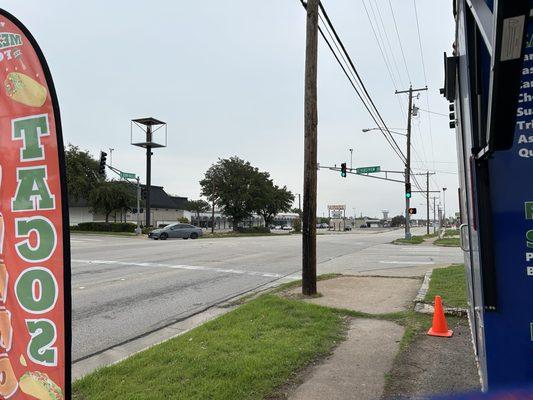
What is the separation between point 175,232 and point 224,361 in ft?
121

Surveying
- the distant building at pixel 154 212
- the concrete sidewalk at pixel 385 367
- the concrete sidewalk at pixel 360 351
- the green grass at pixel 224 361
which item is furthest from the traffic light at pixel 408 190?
the distant building at pixel 154 212

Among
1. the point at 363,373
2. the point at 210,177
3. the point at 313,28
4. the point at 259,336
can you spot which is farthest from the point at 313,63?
the point at 210,177

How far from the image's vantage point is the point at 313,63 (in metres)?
9.37

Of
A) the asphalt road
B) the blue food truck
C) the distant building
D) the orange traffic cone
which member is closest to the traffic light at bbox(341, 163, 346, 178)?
the asphalt road

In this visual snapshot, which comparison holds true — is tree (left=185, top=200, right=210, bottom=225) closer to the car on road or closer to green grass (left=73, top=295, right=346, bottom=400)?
the car on road

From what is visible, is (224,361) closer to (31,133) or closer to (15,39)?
(31,133)

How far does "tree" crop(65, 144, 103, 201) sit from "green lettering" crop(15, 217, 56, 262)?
55.3 meters

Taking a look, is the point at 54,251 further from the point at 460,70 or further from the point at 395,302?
the point at 395,302

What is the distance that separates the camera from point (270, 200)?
6969cm

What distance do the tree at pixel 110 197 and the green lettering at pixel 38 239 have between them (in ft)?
180

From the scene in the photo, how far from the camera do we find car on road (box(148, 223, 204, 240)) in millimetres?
39312

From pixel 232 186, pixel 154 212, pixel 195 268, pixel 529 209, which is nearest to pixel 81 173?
pixel 232 186

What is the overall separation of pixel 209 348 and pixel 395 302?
4514 mm

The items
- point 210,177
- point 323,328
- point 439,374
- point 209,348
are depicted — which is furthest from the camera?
point 210,177
